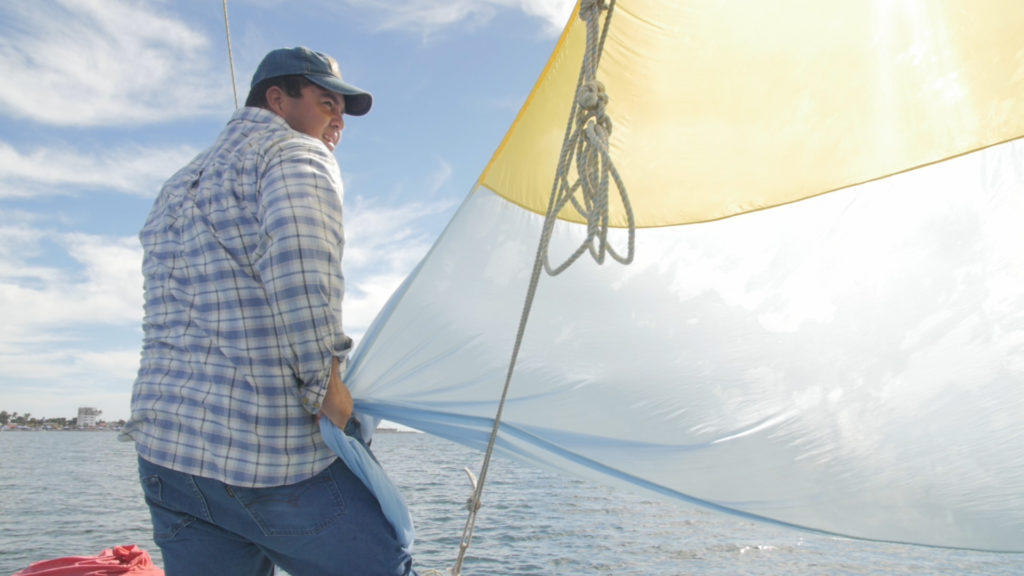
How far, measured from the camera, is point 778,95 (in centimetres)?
186

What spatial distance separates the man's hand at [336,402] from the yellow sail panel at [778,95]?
0.89 meters

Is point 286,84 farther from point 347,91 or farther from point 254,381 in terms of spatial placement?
point 254,381

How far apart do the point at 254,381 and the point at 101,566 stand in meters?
2.46

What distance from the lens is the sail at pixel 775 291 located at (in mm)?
1719

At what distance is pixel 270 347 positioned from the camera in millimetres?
1412

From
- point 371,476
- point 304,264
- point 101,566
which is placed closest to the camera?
point 304,264

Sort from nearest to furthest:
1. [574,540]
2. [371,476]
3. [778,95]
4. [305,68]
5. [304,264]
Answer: [304,264], [371,476], [305,68], [778,95], [574,540]

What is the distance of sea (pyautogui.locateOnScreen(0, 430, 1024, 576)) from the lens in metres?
8.58

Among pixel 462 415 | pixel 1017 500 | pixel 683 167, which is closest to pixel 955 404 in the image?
pixel 1017 500

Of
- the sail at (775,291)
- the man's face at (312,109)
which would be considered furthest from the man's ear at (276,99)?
the sail at (775,291)

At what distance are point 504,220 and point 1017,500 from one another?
5.12 ft

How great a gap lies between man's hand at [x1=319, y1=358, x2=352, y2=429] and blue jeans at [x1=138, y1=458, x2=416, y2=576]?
0.36ft

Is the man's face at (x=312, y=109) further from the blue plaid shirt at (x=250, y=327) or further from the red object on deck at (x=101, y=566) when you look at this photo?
the red object on deck at (x=101, y=566)

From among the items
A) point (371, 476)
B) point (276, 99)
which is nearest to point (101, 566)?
point (371, 476)
